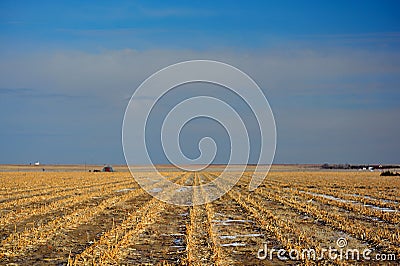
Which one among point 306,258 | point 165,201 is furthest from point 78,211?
point 306,258

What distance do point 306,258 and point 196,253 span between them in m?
2.60

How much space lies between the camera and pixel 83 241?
13.8m

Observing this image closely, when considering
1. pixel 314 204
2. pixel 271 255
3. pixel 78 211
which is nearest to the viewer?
pixel 271 255

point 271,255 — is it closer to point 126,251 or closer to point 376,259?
point 376,259

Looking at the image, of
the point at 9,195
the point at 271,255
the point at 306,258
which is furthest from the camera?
the point at 9,195

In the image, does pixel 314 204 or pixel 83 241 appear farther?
pixel 314 204

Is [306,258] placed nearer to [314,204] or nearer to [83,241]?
[83,241]

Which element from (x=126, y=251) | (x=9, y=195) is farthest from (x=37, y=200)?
(x=126, y=251)

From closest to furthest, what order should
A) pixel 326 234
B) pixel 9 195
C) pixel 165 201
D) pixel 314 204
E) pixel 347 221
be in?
pixel 326 234 → pixel 347 221 → pixel 314 204 → pixel 165 201 → pixel 9 195

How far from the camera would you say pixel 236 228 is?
1630 cm

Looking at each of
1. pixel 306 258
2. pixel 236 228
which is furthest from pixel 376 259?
pixel 236 228

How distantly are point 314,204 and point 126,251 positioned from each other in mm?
13881

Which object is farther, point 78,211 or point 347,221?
point 78,211

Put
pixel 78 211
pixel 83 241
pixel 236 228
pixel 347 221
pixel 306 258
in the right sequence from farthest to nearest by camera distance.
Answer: pixel 78 211
pixel 347 221
pixel 236 228
pixel 83 241
pixel 306 258
